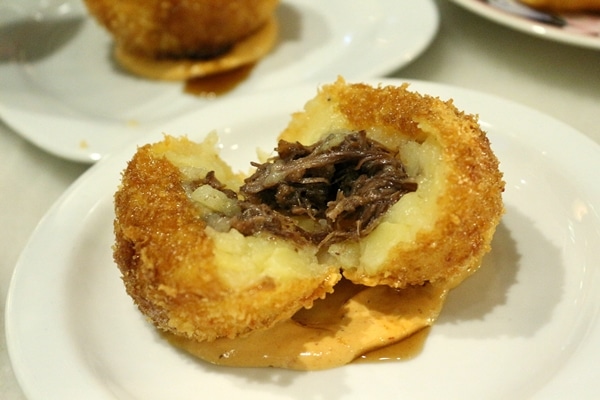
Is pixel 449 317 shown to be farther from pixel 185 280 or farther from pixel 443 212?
pixel 185 280

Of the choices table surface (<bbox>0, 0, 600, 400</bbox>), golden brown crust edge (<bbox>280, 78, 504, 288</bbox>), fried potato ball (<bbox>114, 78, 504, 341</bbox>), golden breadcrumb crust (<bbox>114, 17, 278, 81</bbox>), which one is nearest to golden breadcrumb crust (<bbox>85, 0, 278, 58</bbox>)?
golden breadcrumb crust (<bbox>114, 17, 278, 81</bbox>)

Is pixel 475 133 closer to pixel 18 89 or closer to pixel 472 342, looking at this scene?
pixel 472 342

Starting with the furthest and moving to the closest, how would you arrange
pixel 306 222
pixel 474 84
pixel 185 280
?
pixel 474 84, pixel 306 222, pixel 185 280

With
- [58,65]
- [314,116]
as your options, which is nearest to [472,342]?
[314,116]

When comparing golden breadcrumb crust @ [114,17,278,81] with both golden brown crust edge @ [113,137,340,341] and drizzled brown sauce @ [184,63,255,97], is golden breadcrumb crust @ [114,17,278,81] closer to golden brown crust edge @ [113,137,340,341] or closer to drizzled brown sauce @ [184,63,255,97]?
drizzled brown sauce @ [184,63,255,97]

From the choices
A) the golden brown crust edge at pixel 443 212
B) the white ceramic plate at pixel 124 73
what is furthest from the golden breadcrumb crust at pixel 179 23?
the golden brown crust edge at pixel 443 212

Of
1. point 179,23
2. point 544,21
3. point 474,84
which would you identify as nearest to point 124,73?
point 179,23

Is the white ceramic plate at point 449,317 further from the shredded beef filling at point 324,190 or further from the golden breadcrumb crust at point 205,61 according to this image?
the golden breadcrumb crust at point 205,61
